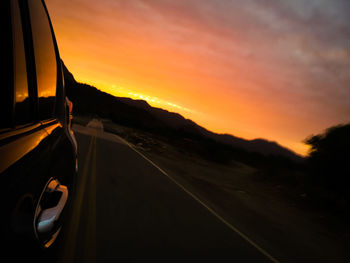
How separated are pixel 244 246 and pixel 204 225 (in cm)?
97

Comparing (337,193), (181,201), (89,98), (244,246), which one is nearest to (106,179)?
(181,201)

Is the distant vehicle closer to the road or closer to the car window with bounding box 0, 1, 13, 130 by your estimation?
the car window with bounding box 0, 1, 13, 130

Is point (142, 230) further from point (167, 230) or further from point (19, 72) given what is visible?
point (19, 72)

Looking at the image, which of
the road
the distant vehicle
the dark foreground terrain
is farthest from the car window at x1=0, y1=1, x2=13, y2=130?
the road

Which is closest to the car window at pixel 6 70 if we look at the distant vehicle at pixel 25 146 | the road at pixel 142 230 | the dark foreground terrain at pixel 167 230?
the distant vehicle at pixel 25 146

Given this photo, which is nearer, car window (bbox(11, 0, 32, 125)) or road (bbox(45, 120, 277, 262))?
car window (bbox(11, 0, 32, 125))

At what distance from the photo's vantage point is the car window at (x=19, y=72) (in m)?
1.21

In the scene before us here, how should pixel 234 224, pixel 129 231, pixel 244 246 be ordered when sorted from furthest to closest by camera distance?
pixel 234 224 → pixel 244 246 → pixel 129 231

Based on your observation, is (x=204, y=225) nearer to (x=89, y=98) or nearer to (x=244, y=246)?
(x=244, y=246)

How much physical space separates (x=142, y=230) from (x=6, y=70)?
13.0ft

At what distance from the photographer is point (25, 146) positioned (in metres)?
1.16

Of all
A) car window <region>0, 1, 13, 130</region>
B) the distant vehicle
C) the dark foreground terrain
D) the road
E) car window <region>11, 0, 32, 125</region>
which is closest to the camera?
the distant vehicle

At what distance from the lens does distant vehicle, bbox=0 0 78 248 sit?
0.86 metres

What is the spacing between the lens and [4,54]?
111 centimetres
